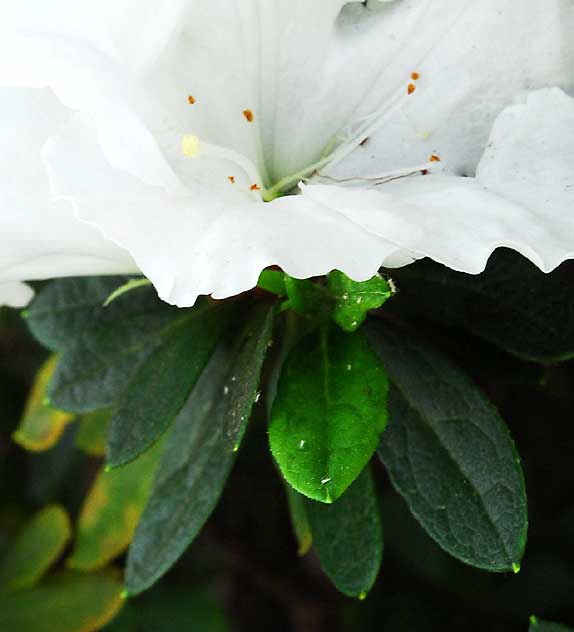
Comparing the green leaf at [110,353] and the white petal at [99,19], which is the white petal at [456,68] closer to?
the white petal at [99,19]

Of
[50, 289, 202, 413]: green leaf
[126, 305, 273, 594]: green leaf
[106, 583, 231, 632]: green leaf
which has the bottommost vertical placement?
[106, 583, 231, 632]: green leaf

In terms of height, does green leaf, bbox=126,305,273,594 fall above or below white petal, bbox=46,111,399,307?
below

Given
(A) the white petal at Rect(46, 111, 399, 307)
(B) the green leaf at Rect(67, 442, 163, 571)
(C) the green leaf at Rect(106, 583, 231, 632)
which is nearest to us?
(A) the white petal at Rect(46, 111, 399, 307)

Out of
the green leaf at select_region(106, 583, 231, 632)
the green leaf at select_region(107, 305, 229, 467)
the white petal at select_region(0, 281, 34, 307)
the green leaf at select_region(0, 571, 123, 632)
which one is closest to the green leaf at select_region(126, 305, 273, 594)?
the green leaf at select_region(107, 305, 229, 467)

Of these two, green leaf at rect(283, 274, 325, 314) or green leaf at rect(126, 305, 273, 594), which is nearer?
green leaf at rect(283, 274, 325, 314)

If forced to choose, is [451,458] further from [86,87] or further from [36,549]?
[36,549]

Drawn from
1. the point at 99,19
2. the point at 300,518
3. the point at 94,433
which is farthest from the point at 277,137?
the point at 94,433

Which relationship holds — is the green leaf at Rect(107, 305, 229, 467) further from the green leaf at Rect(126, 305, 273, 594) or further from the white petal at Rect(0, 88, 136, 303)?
the white petal at Rect(0, 88, 136, 303)

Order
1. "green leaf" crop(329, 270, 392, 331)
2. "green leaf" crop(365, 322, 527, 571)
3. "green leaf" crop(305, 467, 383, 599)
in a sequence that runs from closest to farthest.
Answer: "green leaf" crop(329, 270, 392, 331) → "green leaf" crop(365, 322, 527, 571) → "green leaf" crop(305, 467, 383, 599)
